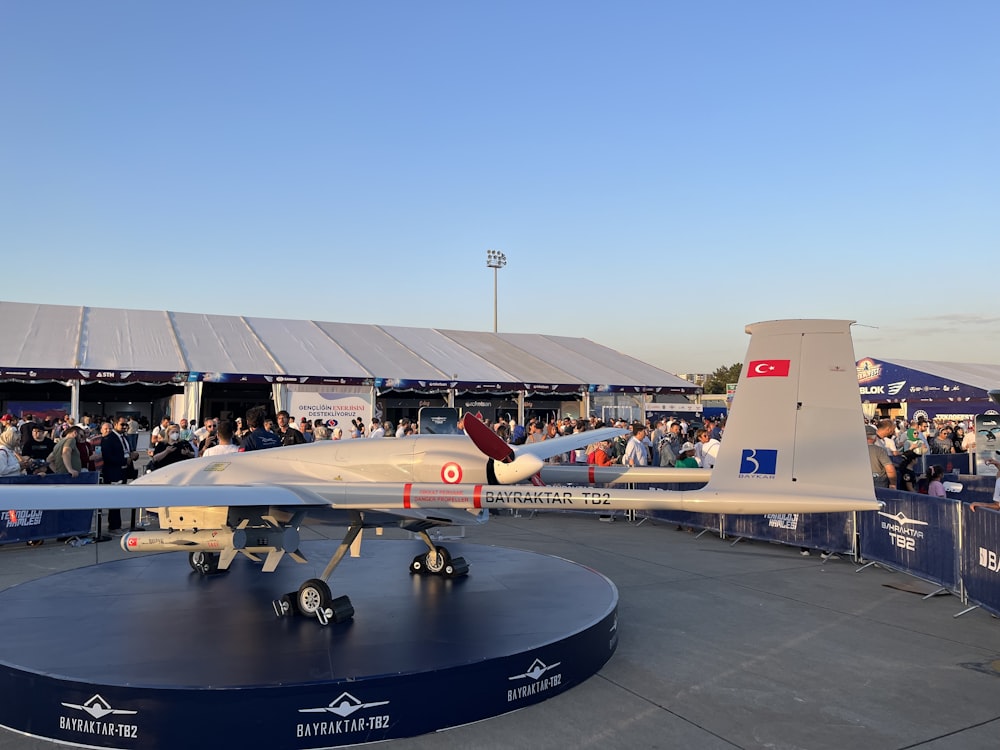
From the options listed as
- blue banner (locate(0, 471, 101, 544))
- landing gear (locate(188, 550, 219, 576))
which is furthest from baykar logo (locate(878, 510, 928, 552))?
blue banner (locate(0, 471, 101, 544))

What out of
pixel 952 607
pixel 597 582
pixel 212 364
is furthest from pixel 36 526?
pixel 212 364

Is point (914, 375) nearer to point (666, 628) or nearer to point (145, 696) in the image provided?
point (666, 628)

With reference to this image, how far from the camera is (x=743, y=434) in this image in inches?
275

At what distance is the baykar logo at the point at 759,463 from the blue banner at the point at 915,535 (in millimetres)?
4648

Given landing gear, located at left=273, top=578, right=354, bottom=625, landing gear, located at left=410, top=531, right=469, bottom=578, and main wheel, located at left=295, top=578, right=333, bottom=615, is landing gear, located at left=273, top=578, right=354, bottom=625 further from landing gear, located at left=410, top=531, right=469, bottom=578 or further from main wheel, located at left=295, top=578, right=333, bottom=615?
landing gear, located at left=410, top=531, right=469, bottom=578

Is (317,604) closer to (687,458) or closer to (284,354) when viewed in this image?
(687,458)

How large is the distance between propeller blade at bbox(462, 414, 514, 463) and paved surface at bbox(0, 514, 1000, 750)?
7.96 feet

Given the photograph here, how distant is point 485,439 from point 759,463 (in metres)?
2.78

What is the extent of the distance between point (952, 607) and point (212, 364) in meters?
29.3

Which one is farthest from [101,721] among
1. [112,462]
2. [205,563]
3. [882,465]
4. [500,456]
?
[882,465]

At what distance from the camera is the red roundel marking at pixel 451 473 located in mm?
7809

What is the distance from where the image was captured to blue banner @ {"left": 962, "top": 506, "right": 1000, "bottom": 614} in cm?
855

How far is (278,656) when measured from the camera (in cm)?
620

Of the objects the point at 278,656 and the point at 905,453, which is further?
the point at 905,453
